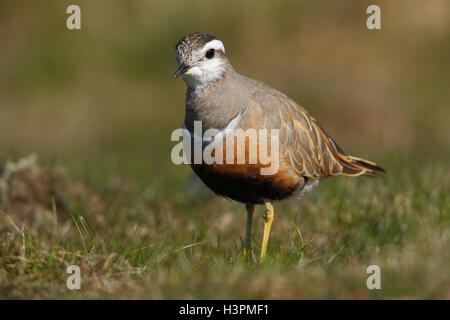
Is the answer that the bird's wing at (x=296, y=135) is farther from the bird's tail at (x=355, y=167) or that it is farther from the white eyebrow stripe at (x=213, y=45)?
the white eyebrow stripe at (x=213, y=45)

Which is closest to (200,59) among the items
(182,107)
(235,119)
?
(235,119)

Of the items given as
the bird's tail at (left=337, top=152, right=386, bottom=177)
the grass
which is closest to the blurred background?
the grass

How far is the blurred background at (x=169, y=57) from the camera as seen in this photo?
45.2ft

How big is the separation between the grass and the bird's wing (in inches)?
22.2

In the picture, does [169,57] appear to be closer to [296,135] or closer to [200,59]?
[296,135]

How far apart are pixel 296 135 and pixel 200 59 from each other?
114 centimetres

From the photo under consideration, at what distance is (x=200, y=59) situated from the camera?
5133 millimetres

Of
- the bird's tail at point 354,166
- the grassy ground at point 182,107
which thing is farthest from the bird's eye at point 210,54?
the bird's tail at point 354,166

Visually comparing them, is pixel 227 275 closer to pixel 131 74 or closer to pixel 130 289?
pixel 130 289

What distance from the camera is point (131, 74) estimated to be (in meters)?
14.4

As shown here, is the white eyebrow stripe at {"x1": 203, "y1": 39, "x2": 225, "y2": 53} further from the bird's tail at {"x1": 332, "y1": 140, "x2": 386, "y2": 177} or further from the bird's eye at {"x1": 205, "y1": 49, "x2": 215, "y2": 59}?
the bird's tail at {"x1": 332, "y1": 140, "x2": 386, "y2": 177}

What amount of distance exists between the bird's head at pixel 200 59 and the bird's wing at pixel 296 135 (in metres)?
0.41

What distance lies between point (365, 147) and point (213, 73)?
6.64 metres

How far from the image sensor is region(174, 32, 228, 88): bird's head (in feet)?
16.7
